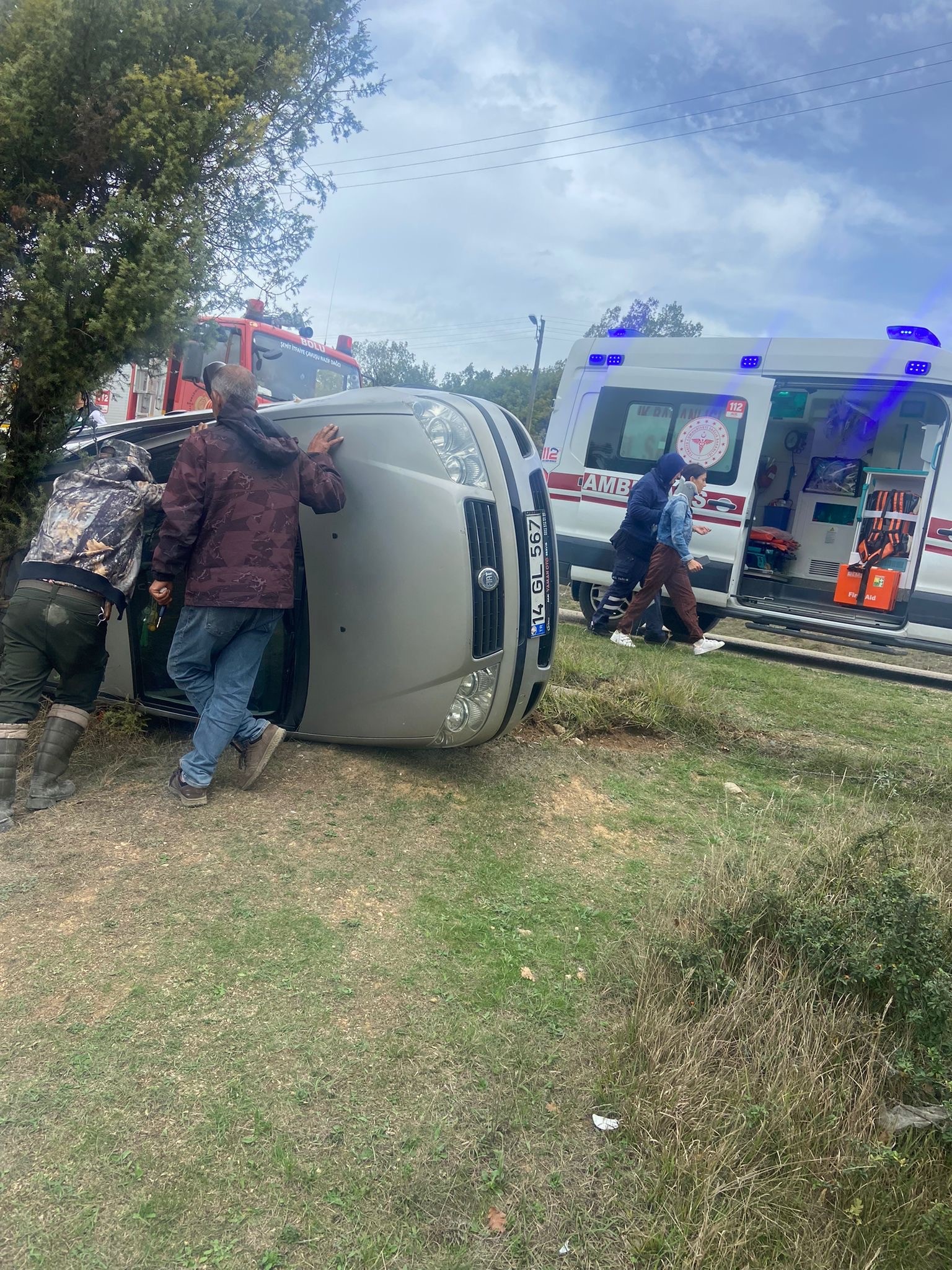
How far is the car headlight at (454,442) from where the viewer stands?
12.3 feet

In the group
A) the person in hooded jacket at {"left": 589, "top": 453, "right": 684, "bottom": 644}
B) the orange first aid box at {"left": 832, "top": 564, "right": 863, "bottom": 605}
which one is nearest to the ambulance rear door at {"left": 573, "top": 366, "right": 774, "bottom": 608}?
the person in hooded jacket at {"left": 589, "top": 453, "right": 684, "bottom": 644}

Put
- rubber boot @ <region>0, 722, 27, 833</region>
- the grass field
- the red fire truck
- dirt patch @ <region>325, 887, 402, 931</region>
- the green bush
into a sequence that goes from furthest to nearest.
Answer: the red fire truck
rubber boot @ <region>0, 722, 27, 833</region>
dirt patch @ <region>325, 887, 402, 931</region>
the green bush
the grass field

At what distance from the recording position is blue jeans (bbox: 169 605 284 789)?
3.67 m

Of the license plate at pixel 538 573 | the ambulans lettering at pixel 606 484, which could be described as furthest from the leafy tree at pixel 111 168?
the ambulans lettering at pixel 606 484

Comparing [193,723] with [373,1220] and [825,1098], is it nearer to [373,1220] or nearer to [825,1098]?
[373,1220]

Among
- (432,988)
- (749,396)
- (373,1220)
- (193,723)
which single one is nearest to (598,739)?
(193,723)

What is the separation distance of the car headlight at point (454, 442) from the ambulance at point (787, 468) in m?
5.18

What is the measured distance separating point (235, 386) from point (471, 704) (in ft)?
5.25

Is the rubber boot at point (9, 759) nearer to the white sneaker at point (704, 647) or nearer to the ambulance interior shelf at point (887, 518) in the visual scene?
the white sneaker at point (704, 647)

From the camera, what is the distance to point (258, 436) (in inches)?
139

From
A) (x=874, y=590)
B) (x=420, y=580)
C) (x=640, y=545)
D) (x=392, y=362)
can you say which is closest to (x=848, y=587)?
(x=874, y=590)

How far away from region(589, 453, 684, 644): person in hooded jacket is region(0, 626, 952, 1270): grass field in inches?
195

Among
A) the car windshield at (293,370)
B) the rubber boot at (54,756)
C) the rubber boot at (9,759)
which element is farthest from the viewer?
the car windshield at (293,370)

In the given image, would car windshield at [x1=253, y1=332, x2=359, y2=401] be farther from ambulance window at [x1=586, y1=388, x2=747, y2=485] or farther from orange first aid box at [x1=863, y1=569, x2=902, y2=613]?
orange first aid box at [x1=863, y1=569, x2=902, y2=613]
